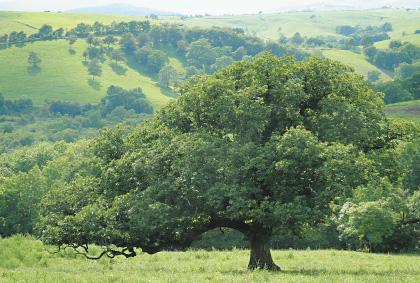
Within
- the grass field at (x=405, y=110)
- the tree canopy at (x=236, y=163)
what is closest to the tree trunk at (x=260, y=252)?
the tree canopy at (x=236, y=163)

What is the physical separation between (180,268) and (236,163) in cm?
851

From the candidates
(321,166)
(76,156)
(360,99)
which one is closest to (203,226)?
(321,166)

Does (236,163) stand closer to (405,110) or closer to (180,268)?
(180,268)

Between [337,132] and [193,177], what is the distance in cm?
949

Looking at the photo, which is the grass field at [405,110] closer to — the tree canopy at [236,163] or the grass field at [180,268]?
the grass field at [180,268]

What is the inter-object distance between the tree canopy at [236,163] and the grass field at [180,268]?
88.2 inches

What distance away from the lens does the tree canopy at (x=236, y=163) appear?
25.0m

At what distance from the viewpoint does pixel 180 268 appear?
28.8 meters

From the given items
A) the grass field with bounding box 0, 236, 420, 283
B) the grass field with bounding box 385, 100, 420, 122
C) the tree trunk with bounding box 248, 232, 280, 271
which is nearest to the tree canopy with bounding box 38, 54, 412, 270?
the tree trunk with bounding box 248, 232, 280, 271

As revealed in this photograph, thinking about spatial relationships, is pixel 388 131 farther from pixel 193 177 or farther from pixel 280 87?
pixel 193 177

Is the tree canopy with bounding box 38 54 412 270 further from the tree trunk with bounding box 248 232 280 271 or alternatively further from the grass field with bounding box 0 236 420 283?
the grass field with bounding box 0 236 420 283

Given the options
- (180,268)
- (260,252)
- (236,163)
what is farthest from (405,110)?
(236,163)

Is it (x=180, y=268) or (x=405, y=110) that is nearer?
(x=180, y=268)

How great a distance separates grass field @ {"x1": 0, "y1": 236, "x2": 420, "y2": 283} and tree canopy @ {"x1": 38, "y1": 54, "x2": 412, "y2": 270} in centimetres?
224
